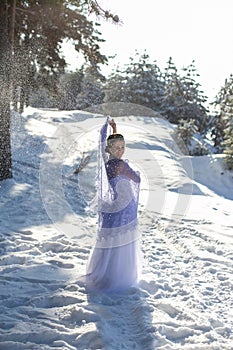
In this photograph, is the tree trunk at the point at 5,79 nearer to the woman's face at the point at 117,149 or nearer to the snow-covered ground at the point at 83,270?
the snow-covered ground at the point at 83,270

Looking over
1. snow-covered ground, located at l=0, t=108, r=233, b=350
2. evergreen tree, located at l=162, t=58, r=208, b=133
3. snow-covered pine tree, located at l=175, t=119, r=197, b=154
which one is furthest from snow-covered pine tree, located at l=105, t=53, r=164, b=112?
snow-covered ground, located at l=0, t=108, r=233, b=350

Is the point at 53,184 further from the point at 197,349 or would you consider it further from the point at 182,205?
the point at 197,349

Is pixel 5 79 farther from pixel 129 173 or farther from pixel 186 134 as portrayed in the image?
pixel 186 134

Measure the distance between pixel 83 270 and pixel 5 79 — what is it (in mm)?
6525

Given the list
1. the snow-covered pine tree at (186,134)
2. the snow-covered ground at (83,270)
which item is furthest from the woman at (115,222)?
the snow-covered pine tree at (186,134)

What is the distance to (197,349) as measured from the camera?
3.67m

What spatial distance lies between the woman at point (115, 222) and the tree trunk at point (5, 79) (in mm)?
5086

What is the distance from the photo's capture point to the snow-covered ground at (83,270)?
3.82 meters

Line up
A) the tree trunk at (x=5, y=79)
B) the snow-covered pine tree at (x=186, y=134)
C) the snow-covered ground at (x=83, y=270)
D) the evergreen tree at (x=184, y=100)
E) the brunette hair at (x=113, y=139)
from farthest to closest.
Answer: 1. the evergreen tree at (x=184, y=100)
2. the snow-covered pine tree at (x=186, y=134)
3. the tree trunk at (x=5, y=79)
4. the brunette hair at (x=113, y=139)
5. the snow-covered ground at (x=83, y=270)

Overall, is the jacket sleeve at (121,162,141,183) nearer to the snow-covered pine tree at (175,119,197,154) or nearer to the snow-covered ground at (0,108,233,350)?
the snow-covered ground at (0,108,233,350)

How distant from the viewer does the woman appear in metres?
4.67

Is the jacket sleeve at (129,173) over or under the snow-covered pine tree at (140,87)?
under

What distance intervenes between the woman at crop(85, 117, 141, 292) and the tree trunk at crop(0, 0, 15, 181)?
509cm

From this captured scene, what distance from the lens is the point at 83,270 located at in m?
5.33
